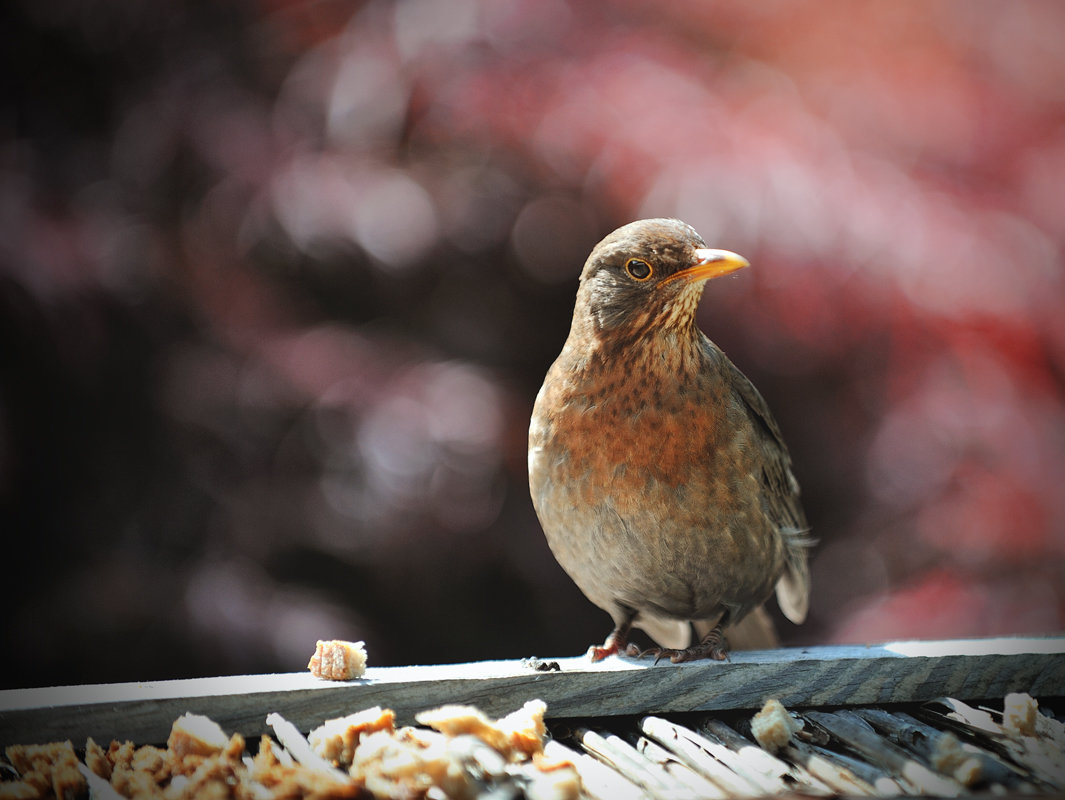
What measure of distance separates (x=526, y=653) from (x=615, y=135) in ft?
6.23

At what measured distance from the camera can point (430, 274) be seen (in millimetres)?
3469

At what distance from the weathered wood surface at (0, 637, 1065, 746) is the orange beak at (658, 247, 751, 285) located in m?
0.89

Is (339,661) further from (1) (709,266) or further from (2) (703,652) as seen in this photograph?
(1) (709,266)

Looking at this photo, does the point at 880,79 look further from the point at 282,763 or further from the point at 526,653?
the point at 282,763

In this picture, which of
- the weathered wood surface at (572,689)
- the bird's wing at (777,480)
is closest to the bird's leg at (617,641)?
the weathered wood surface at (572,689)

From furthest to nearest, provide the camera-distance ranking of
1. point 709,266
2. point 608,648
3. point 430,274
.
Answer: point 430,274 → point 608,648 → point 709,266

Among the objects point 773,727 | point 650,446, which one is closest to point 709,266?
point 650,446

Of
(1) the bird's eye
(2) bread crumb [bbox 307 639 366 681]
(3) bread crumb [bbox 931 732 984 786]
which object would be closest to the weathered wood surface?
(2) bread crumb [bbox 307 639 366 681]

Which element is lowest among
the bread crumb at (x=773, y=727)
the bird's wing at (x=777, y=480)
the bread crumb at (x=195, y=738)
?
the bread crumb at (x=195, y=738)

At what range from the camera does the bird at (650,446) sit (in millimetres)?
2547

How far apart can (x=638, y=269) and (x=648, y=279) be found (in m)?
0.04

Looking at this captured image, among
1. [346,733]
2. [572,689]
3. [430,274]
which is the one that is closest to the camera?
[346,733]

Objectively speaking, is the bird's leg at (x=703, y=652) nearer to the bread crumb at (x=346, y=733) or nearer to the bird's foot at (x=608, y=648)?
the bird's foot at (x=608, y=648)

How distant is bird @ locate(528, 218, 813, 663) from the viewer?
8.36 ft
